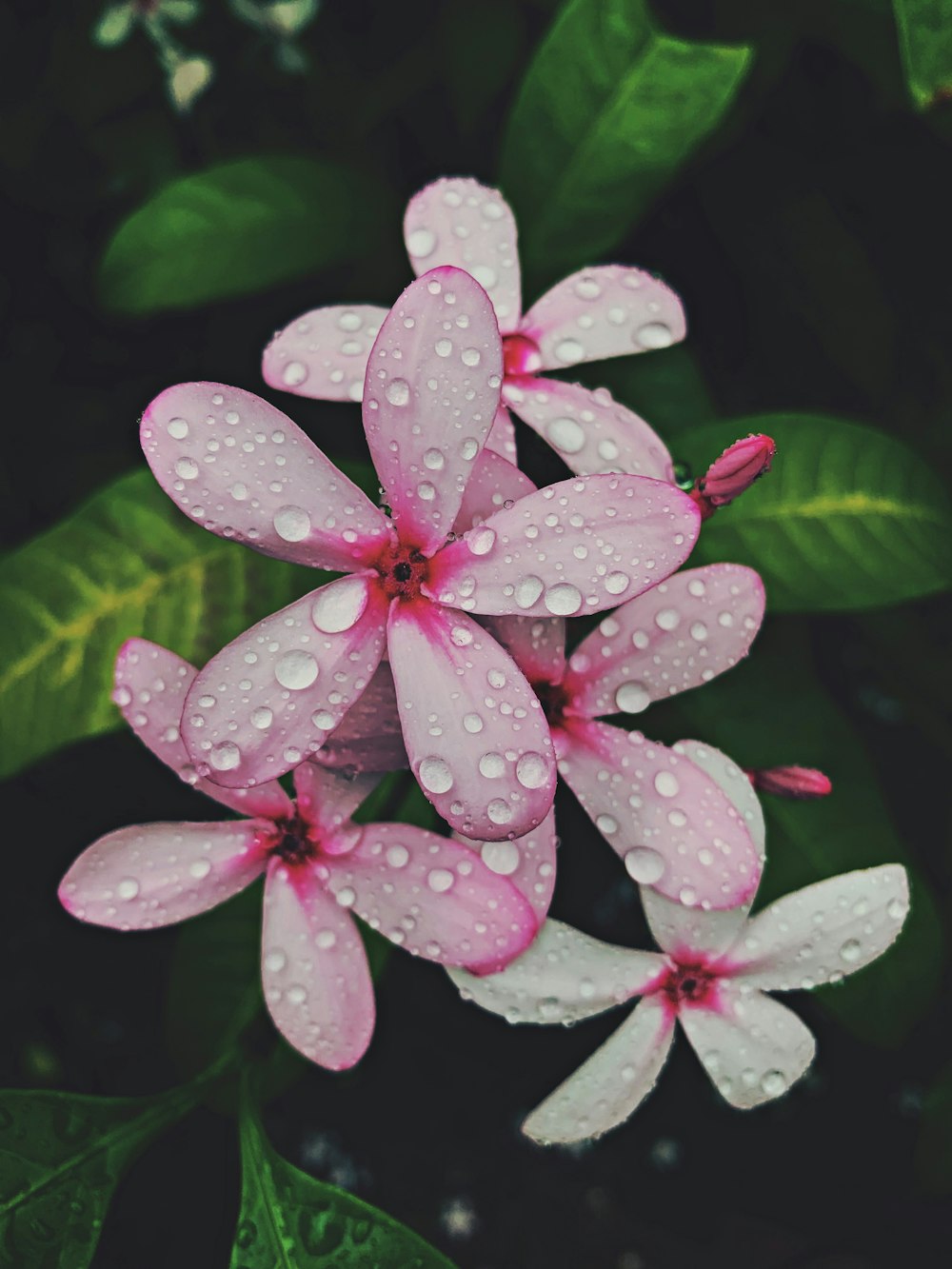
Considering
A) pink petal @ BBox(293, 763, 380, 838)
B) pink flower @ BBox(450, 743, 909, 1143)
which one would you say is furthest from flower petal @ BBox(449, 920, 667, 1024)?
pink petal @ BBox(293, 763, 380, 838)

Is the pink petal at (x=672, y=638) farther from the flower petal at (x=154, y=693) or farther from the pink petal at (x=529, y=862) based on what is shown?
the flower petal at (x=154, y=693)

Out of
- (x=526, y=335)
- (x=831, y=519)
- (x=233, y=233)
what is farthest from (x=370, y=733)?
(x=233, y=233)

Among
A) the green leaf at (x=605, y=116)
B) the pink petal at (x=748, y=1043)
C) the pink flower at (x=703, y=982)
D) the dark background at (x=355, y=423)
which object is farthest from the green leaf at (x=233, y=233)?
the pink petal at (x=748, y=1043)

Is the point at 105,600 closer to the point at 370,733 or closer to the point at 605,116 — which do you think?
the point at 370,733

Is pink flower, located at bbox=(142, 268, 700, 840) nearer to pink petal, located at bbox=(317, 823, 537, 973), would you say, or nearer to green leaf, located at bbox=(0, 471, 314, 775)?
pink petal, located at bbox=(317, 823, 537, 973)

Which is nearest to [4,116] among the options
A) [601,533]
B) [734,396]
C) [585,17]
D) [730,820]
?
[585,17]

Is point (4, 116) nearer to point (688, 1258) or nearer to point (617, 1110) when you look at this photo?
point (617, 1110)
